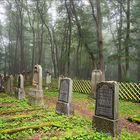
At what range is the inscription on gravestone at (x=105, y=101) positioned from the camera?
7965 millimetres

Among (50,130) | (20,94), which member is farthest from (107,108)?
(20,94)

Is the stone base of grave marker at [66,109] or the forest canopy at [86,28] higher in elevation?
the forest canopy at [86,28]

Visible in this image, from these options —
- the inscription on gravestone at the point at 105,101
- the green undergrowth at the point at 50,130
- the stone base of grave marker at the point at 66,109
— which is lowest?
the green undergrowth at the point at 50,130

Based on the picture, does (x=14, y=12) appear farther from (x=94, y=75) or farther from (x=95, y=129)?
(x=95, y=129)

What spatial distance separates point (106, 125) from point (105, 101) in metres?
0.76

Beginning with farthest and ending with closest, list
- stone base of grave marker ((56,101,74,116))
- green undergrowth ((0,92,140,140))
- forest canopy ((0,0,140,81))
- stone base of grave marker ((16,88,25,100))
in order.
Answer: forest canopy ((0,0,140,81))
stone base of grave marker ((16,88,25,100))
stone base of grave marker ((56,101,74,116))
green undergrowth ((0,92,140,140))

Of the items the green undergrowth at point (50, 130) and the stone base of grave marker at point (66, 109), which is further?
the stone base of grave marker at point (66, 109)

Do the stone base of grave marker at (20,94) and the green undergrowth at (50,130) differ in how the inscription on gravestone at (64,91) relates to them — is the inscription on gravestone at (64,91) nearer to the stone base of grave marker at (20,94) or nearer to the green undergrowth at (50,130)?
the green undergrowth at (50,130)

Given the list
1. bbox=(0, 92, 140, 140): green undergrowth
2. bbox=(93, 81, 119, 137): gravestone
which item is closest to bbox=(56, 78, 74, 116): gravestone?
bbox=(0, 92, 140, 140): green undergrowth

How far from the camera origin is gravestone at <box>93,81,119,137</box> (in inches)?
306

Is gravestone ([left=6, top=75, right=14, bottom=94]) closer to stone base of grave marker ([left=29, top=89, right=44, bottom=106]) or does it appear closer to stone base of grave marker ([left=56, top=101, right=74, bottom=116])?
stone base of grave marker ([left=29, top=89, right=44, bottom=106])

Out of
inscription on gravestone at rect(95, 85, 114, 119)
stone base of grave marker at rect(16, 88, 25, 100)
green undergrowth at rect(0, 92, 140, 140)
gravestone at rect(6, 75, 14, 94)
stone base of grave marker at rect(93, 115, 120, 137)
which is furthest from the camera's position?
gravestone at rect(6, 75, 14, 94)

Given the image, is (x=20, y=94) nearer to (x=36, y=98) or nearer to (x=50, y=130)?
(x=36, y=98)

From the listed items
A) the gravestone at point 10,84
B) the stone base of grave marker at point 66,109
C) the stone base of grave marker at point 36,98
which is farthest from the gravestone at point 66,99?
the gravestone at point 10,84
